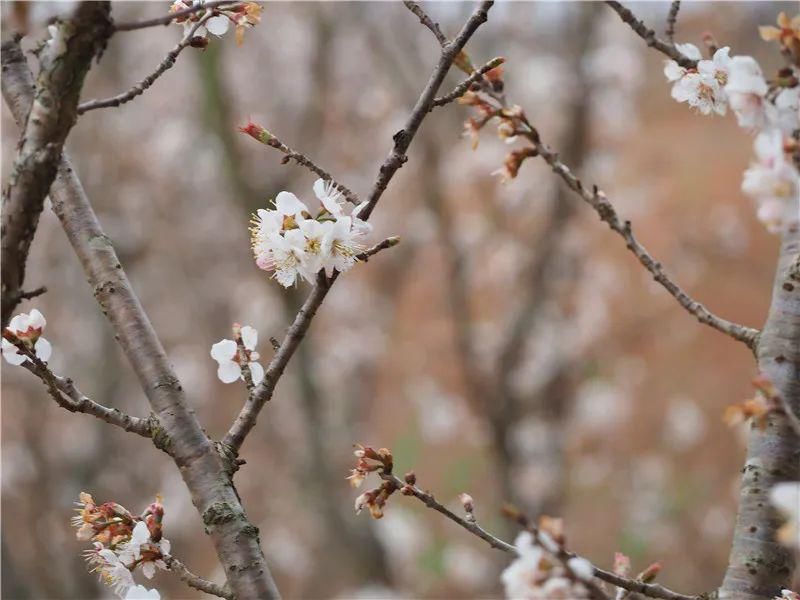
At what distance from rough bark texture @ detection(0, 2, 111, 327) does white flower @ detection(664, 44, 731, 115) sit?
87 cm

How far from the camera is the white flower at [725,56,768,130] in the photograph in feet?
3.31

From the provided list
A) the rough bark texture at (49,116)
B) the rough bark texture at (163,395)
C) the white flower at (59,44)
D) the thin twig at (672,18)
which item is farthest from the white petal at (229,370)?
the thin twig at (672,18)

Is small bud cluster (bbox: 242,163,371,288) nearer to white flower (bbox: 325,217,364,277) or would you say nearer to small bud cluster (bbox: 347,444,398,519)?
white flower (bbox: 325,217,364,277)

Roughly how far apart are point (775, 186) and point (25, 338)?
964 mm

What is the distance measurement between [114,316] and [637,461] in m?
8.57

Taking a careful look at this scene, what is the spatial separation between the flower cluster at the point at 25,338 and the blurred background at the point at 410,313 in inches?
120

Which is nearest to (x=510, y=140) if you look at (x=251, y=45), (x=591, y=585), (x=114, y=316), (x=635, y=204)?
(x=114, y=316)

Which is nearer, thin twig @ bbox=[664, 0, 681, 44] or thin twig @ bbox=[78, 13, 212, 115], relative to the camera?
thin twig @ bbox=[78, 13, 212, 115]

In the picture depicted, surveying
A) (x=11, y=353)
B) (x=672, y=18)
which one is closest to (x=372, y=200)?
(x=11, y=353)

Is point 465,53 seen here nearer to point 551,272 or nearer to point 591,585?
point 591,585

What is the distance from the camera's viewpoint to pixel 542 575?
2.80 ft

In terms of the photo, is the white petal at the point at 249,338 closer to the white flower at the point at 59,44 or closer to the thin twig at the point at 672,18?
the white flower at the point at 59,44

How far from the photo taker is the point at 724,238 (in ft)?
29.0

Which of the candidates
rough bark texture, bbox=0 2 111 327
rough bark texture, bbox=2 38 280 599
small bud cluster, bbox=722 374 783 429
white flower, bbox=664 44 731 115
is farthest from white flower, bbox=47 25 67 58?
white flower, bbox=664 44 731 115
